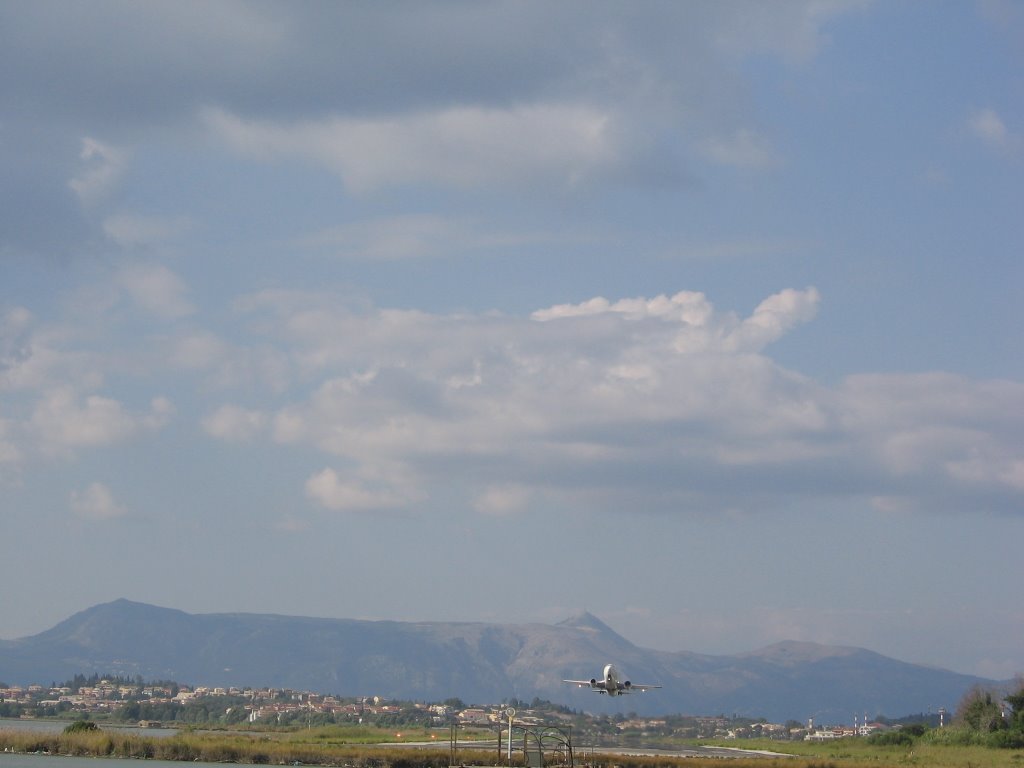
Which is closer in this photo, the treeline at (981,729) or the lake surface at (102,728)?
the treeline at (981,729)

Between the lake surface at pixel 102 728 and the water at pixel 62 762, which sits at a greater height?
the lake surface at pixel 102 728

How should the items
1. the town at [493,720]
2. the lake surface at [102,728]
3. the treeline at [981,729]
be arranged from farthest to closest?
the lake surface at [102,728], the treeline at [981,729], the town at [493,720]

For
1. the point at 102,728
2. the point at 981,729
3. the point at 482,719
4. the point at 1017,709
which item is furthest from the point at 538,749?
the point at 482,719

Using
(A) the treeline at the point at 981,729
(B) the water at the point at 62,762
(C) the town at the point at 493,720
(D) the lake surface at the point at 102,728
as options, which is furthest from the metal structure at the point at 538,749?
(D) the lake surface at the point at 102,728

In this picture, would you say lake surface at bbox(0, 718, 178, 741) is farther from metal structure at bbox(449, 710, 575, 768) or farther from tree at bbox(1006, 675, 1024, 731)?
tree at bbox(1006, 675, 1024, 731)

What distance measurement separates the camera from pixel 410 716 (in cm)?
15600

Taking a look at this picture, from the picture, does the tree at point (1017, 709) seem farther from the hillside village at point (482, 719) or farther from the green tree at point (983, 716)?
the hillside village at point (482, 719)

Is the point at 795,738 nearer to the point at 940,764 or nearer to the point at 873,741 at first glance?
the point at 873,741

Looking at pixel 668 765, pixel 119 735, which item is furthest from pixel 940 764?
pixel 119 735

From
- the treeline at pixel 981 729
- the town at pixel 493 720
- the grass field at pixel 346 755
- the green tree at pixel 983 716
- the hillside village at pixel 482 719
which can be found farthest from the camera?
the green tree at pixel 983 716

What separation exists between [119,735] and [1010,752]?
60.7 meters

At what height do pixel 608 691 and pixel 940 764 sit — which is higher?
pixel 608 691

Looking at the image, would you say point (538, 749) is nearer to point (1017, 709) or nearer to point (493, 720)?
point (493, 720)

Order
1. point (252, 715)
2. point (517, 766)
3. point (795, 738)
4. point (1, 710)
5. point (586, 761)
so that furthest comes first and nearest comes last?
point (1, 710), point (252, 715), point (795, 738), point (586, 761), point (517, 766)
